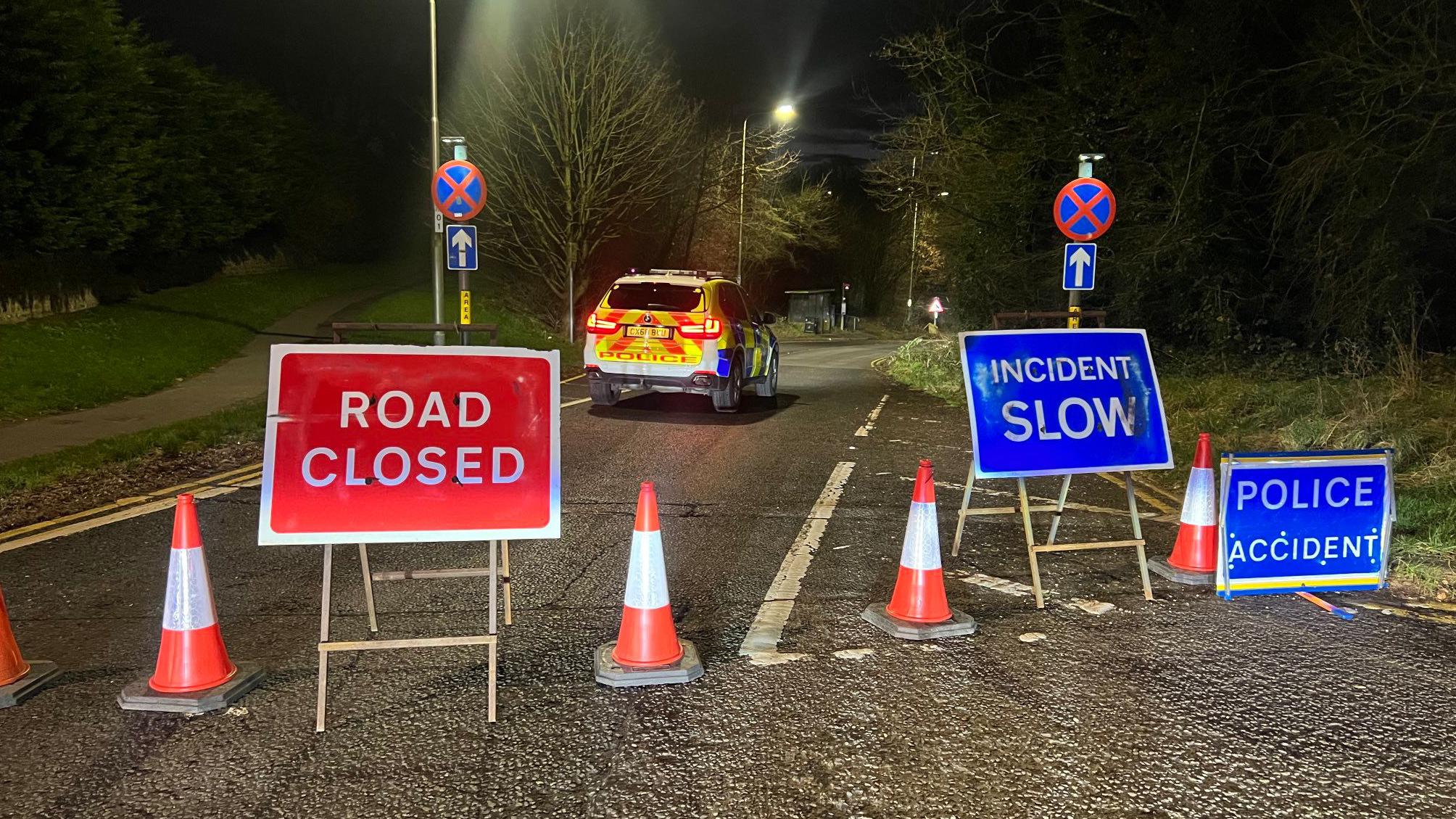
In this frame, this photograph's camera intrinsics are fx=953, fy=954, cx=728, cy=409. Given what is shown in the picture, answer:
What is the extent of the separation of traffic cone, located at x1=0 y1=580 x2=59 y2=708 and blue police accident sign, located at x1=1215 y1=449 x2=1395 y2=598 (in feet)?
18.9

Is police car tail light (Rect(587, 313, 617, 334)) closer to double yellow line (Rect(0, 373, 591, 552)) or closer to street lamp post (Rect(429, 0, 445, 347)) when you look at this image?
street lamp post (Rect(429, 0, 445, 347))

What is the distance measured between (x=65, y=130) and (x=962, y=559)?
20833 mm

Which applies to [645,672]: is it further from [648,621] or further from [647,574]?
[647,574]

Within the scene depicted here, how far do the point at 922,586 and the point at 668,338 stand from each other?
7.75 meters

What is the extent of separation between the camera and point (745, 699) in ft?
13.1

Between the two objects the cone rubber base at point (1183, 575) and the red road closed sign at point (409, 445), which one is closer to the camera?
the red road closed sign at point (409, 445)

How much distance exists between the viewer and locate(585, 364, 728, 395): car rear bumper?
1226 cm

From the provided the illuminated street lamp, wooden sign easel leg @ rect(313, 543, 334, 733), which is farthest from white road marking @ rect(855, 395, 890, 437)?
the illuminated street lamp

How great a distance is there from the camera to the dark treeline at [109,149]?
18234mm

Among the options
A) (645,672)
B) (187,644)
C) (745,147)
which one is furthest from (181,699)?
(745,147)

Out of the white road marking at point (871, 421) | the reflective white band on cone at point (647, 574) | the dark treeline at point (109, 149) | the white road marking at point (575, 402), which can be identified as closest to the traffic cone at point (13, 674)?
the reflective white band on cone at point (647, 574)

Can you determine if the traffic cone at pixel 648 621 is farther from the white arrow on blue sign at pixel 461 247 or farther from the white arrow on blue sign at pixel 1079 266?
the white arrow on blue sign at pixel 461 247

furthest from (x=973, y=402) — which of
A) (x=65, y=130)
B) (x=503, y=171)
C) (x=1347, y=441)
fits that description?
(x=503, y=171)

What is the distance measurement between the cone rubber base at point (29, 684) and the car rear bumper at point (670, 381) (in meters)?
8.50
